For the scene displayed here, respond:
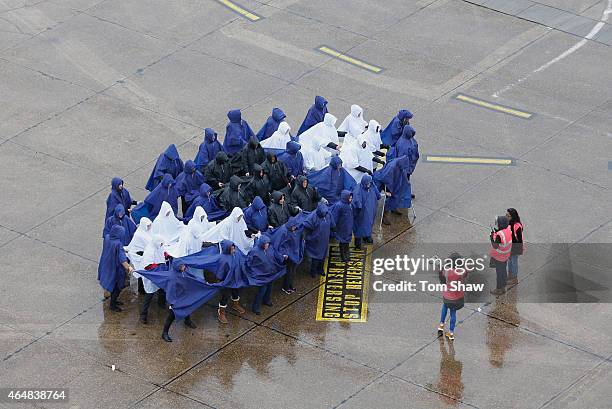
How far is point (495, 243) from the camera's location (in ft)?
67.7

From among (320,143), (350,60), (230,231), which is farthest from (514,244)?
(350,60)

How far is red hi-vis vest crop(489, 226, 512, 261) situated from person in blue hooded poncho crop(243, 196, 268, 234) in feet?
11.7

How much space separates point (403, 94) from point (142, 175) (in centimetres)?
580

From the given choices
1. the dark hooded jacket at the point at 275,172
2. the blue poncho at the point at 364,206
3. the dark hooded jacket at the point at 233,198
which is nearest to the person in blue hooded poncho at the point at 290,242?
the dark hooded jacket at the point at 233,198

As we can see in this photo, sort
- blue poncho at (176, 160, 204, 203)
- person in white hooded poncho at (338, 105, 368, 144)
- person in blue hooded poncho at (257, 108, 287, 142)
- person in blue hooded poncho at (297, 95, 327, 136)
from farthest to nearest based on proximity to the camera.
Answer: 1. person in blue hooded poncho at (297, 95, 327, 136)
2. person in white hooded poncho at (338, 105, 368, 144)
3. person in blue hooded poncho at (257, 108, 287, 142)
4. blue poncho at (176, 160, 204, 203)

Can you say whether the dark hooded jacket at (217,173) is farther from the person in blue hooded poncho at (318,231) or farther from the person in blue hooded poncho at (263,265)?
the person in blue hooded poncho at (263,265)

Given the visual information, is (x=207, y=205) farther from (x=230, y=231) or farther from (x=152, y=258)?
(x=152, y=258)

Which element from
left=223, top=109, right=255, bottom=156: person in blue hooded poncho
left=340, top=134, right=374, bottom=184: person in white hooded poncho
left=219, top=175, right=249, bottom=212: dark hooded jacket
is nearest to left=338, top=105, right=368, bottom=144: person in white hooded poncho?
left=340, top=134, right=374, bottom=184: person in white hooded poncho

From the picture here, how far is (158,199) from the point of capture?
853 inches

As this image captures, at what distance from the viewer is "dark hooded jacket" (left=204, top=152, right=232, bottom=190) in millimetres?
22250

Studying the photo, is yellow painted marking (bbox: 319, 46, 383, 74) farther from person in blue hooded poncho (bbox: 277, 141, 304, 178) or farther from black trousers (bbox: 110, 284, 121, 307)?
black trousers (bbox: 110, 284, 121, 307)

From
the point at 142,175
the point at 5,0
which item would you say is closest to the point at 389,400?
the point at 142,175

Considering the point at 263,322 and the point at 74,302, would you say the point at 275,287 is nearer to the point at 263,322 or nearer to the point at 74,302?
the point at 263,322

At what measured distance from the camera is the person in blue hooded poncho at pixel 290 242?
20.4 metres
